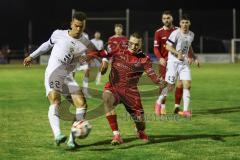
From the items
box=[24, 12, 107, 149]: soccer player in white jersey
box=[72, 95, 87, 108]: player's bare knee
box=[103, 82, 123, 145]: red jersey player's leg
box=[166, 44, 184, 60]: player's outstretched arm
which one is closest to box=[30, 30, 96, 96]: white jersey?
box=[24, 12, 107, 149]: soccer player in white jersey

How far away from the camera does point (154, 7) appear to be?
52.6 metres

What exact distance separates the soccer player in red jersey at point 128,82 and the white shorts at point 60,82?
27.2 inches

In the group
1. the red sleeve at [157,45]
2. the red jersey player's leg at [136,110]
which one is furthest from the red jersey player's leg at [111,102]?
the red sleeve at [157,45]

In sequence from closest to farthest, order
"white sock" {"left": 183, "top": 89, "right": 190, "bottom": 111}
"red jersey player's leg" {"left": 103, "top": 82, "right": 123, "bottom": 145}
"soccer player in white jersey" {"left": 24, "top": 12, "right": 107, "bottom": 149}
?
"soccer player in white jersey" {"left": 24, "top": 12, "right": 107, "bottom": 149} < "red jersey player's leg" {"left": 103, "top": 82, "right": 123, "bottom": 145} < "white sock" {"left": 183, "top": 89, "right": 190, "bottom": 111}

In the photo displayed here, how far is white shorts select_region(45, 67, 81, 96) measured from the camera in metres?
8.20

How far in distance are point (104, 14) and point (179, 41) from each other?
2891cm

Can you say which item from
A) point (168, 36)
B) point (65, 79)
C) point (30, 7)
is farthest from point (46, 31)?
point (65, 79)

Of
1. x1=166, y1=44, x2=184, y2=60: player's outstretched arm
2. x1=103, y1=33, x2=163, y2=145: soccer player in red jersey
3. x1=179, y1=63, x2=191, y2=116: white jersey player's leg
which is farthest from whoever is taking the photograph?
→ x1=179, y1=63, x2=191, y2=116: white jersey player's leg

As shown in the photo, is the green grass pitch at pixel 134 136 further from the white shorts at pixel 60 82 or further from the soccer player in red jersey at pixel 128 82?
the white shorts at pixel 60 82

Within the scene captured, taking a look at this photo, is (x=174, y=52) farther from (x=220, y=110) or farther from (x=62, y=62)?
(x=62, y=62)

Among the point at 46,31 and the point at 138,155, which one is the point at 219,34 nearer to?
the point at 46,31

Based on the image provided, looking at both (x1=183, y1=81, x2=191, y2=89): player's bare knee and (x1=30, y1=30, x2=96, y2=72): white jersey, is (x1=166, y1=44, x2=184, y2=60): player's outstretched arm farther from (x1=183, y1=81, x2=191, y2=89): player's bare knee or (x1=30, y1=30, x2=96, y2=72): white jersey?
(x1=30, y1=30, x2=96, y2=72): white jersey

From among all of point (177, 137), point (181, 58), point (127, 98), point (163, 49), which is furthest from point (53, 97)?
point (163, 49)

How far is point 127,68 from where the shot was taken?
888 centimetres
